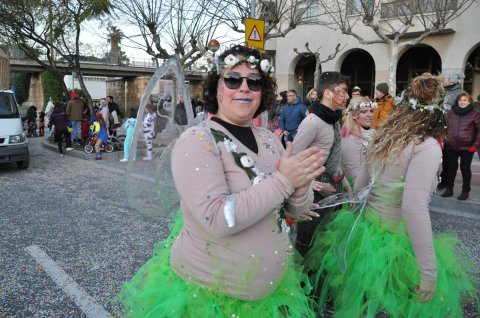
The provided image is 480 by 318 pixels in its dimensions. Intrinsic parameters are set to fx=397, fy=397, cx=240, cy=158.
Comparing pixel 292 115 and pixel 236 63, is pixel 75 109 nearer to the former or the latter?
pixel 292 115

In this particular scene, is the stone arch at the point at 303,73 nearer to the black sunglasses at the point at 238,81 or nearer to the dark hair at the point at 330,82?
the dark hair at the point at 330,82

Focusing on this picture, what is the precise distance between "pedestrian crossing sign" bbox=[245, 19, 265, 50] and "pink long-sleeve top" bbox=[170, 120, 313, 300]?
674cm

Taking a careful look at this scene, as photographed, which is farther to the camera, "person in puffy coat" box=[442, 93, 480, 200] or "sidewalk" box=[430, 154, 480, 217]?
"person in puffy coat" box=[442, 93, 480, 200]

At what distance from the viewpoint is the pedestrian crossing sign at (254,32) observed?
807 cm

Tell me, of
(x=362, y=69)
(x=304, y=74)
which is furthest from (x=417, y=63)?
(x=304, y=74)

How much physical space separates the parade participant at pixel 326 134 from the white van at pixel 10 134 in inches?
329

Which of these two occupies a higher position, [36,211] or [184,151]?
[184,151]

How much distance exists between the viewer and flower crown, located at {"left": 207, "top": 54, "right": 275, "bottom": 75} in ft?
5.63

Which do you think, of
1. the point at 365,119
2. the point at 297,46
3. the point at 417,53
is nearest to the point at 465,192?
the point at 365,119

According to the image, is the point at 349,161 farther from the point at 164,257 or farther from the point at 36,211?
the point at 36,211

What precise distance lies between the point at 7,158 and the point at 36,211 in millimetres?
3726

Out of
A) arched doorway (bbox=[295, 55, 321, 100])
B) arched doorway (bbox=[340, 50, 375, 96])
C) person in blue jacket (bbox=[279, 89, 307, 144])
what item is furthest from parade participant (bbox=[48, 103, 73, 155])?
arched doorway (bbox=[340, 50, 375, 96])

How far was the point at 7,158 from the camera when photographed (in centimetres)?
916

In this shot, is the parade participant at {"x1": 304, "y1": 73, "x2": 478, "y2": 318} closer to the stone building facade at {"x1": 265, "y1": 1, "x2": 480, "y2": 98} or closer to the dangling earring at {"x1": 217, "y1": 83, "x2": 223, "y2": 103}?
the dangling earring at {"x1": 217, "y1": 83, "x2": 223, "y2": 103}
